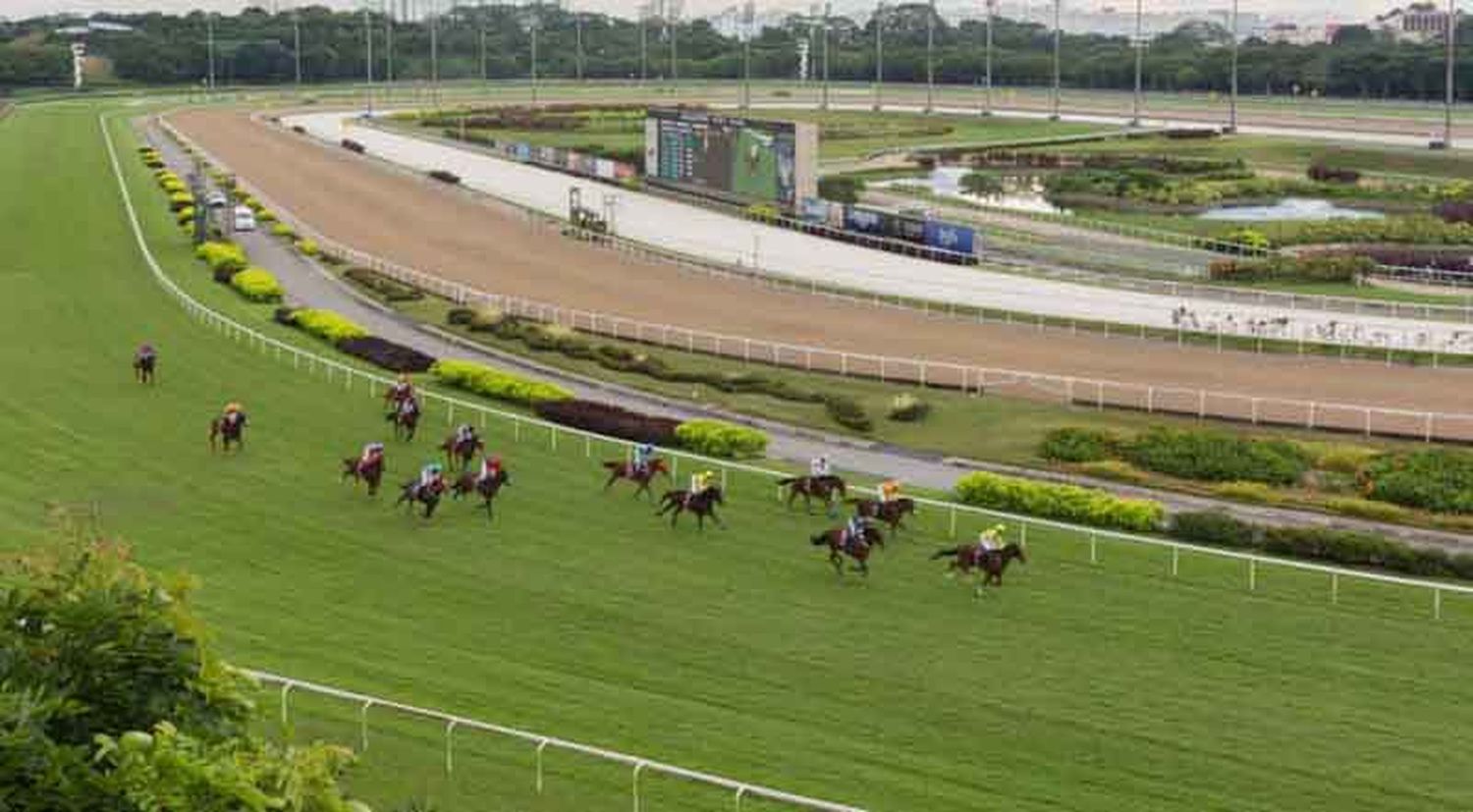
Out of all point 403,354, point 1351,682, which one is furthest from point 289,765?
point 403,354

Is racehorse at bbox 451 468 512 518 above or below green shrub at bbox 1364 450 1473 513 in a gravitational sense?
above

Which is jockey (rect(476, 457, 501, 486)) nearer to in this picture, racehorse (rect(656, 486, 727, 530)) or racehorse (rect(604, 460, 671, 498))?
racehorse (rect(604, 460, 671, 498))

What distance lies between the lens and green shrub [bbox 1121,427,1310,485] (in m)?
24.4

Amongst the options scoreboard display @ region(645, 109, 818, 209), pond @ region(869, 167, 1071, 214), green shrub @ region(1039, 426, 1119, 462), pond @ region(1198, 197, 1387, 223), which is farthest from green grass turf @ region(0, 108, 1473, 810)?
pond @ region(869, 167, 1071, 214)

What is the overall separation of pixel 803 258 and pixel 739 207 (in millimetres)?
10167

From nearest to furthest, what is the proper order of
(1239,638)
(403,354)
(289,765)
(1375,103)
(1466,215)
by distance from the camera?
(289,765), (1239,638), (403,354), (1466,215), (1375,103)

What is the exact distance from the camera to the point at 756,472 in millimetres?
24078

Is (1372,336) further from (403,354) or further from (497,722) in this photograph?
(497,722)

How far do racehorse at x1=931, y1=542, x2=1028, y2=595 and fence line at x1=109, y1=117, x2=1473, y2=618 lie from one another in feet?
5.46

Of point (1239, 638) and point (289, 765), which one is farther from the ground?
point (289, 765)

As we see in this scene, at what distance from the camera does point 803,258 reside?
4816 centimetres

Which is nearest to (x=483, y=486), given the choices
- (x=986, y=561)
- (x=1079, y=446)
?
(x=986, y=561)

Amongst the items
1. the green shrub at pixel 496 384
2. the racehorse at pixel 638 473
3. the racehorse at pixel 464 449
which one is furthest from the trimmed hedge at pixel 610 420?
the racehorse at pixel 638 473

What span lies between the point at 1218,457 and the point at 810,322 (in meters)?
14.3
